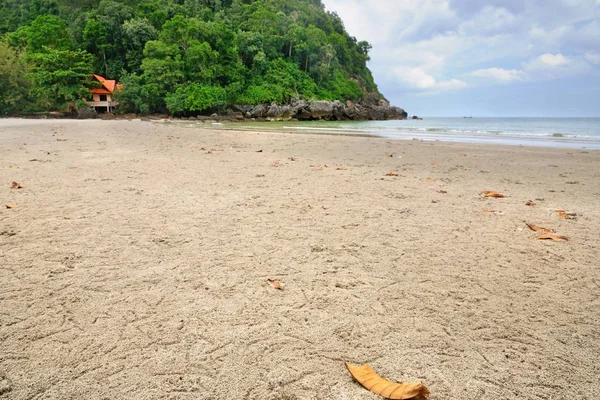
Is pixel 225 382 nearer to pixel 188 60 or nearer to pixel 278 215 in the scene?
pixel 278 215

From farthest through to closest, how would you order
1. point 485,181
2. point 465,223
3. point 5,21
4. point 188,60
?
point 5,21, point 188,60, point 485,181, point 465,223

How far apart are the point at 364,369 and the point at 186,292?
3.45 feet

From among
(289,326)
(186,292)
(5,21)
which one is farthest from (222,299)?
(5,21)

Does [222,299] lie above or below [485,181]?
below

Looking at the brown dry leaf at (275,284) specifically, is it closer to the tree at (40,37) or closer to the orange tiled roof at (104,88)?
the orange tiled roof at (104,88)

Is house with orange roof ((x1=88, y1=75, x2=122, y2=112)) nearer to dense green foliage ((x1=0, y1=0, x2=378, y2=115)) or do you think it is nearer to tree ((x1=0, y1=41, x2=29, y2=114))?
dense green foliage ((x1=0, y1=0, x2=378, y2=115))

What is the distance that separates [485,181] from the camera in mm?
5297

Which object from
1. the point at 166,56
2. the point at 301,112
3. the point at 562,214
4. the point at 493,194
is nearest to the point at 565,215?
the point at 562,214

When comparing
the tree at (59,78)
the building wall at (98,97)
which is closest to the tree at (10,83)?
the tree at (59,78)

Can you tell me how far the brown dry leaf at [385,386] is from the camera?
1162 millimetres

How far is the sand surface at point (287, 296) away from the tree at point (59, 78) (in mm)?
48366

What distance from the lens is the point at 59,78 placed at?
137ft

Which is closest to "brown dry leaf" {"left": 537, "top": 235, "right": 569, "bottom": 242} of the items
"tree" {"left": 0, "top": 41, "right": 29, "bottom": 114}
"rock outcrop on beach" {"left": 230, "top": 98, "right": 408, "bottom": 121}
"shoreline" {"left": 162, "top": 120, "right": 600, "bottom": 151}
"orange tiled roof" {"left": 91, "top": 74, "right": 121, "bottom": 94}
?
"shoreline" {"left": 162, "top": 120, "right": 600, "bottom": 151}

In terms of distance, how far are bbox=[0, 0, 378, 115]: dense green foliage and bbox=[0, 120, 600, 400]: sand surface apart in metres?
44.7
